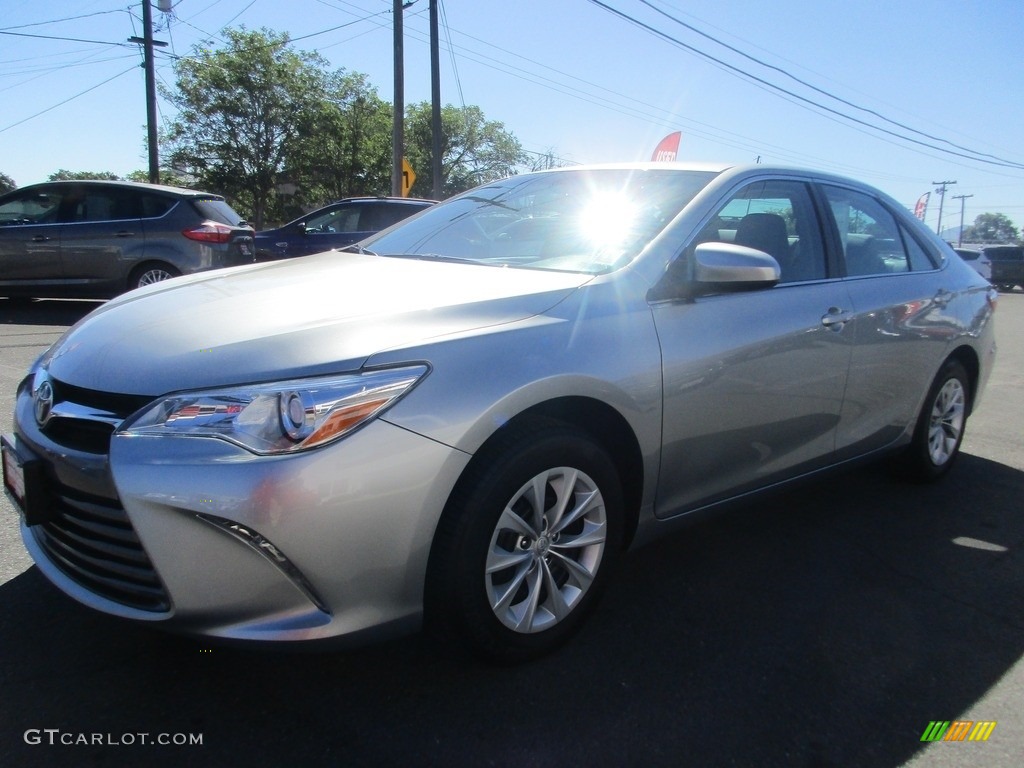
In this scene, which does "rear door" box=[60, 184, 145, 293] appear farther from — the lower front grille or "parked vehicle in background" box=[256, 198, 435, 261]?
the lower front grille

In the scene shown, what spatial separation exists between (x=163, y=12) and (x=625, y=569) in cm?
2525

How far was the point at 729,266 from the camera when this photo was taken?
2709 millimetres

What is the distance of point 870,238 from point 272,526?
127 inches

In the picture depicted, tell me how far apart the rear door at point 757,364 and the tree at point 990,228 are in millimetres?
119668

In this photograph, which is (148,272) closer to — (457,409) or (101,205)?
(101,205)

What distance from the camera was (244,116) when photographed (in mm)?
37938

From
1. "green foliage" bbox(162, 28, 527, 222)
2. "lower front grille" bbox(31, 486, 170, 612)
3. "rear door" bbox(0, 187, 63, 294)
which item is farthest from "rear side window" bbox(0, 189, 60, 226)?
"green foliage" bbox(162, 28, 527, 222)

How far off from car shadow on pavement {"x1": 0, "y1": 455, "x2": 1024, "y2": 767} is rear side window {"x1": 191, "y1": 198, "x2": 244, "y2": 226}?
7778 millimetres

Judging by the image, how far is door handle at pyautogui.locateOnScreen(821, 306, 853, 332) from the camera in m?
3.29

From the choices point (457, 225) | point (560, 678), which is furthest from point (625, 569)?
point (457, 225)

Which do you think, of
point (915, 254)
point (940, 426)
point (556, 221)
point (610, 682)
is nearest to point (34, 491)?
point (610, 682)

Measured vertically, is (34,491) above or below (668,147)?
below

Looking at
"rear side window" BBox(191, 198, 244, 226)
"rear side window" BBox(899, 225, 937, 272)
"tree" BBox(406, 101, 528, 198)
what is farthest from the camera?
"tree" BBox(406, 101, 528, 198)

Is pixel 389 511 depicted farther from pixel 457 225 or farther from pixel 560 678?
pixel 457 225
